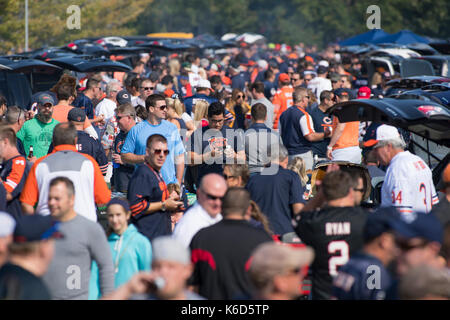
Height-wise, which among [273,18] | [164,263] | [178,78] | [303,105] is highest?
[273,18]

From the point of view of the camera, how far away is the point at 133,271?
20.6ft

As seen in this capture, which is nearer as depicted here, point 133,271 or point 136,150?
point 133,271

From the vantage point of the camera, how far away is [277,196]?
25.0ft

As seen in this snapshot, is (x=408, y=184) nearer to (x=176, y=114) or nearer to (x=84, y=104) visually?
(x=176, y=114)

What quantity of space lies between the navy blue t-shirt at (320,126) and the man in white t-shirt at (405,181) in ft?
16.9

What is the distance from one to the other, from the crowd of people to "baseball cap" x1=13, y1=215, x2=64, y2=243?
0.4 inches

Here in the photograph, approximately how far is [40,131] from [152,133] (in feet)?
5.25

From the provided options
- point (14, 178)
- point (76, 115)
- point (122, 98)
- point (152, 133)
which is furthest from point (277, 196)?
point (122, 98)

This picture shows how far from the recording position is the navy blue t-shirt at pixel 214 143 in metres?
9.71

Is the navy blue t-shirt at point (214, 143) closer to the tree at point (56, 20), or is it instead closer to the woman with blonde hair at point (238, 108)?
the woman with blonde hair at point (238, 108)
